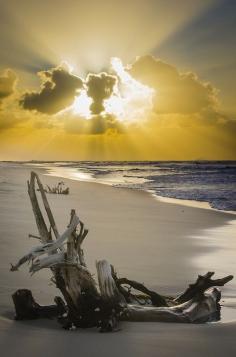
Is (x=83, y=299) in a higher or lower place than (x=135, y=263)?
higher

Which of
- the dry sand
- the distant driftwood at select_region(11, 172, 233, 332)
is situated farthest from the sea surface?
the distant driftwood at select_region(11, 172, 233, 332)

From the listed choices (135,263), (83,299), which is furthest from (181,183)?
(83,299)

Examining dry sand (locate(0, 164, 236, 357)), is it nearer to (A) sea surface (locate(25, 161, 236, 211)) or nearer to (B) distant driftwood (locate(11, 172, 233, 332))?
(B) distant driftwood (locate(11, 172, 233, 332))

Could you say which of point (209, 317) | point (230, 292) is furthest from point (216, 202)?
point (209, 317)

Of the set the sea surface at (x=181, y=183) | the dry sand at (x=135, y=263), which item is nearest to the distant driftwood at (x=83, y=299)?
the dry sand at (x=135, y=263)

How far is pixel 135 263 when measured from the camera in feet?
31.0

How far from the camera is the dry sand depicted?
15.8ft

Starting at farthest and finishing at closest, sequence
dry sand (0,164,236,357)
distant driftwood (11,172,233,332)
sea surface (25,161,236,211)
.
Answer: sea surface (25,161,236,211)
distant driftwood (11,172,233,332)
dry sand (0,164,236,357)

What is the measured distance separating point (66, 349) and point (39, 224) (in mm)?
1888

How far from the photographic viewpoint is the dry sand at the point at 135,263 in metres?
4.81

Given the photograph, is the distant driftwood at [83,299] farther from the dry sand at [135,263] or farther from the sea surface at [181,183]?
the sea surface at [181,183]

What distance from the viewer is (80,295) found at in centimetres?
543

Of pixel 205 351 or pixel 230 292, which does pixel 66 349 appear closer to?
pixel 205 351

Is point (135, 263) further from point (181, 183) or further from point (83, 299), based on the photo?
point (181, 183)
